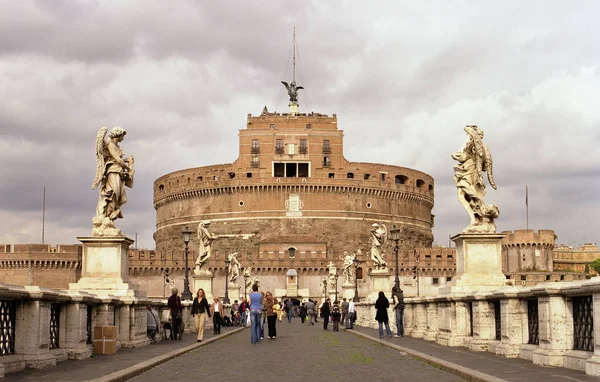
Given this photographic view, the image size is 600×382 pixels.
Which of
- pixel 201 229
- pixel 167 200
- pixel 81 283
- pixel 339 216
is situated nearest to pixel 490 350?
pixel 81 283

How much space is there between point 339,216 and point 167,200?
73.6ft

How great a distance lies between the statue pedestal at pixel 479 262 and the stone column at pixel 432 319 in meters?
1.86

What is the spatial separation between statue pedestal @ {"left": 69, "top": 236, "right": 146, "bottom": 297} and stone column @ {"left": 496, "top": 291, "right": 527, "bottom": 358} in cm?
683

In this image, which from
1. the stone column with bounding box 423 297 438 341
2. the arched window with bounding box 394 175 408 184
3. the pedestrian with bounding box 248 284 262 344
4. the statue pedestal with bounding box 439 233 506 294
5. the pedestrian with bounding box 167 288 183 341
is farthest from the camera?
the arched window with bounding box 394 175 408 184

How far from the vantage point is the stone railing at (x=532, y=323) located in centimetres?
945

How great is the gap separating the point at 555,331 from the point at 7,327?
651 cm

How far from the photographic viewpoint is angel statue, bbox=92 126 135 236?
604 inches

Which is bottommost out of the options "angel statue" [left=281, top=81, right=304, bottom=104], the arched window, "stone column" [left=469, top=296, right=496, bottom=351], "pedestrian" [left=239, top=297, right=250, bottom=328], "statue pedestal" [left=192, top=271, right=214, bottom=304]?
"pedestrian" [left=239, top=297, right=250, bottom=328]

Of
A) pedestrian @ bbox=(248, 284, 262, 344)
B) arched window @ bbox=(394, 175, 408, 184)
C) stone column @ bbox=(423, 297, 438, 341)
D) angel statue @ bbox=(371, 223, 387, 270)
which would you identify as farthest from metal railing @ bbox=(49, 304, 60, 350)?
arched window @ bbox=(394, 175, 408, 184)

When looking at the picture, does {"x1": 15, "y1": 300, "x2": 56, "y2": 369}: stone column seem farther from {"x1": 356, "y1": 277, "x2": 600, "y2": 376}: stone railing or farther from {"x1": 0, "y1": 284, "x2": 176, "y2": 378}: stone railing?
{"x1": 356, "y1": 277, "x2": 600, "y2": 376}: stone railing

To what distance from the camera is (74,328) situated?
1198 centimetres

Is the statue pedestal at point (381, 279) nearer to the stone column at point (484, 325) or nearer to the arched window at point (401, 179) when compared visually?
the stone column at point (484, 325)

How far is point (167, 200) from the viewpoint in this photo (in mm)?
102875

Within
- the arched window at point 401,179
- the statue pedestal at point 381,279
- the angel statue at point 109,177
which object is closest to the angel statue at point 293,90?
the arched window at point 401,179
